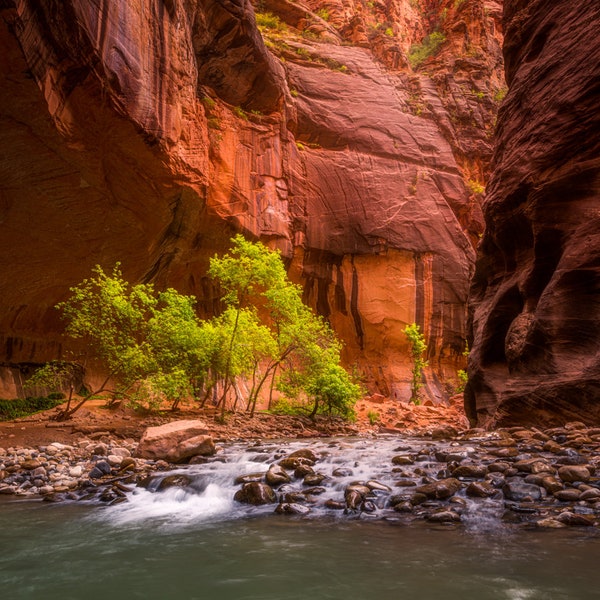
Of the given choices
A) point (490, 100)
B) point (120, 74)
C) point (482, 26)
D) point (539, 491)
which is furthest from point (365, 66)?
point (539, 491)

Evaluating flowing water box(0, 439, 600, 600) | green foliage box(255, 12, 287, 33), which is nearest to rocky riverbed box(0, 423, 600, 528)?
flowing water box(0, 439, 600, 600)

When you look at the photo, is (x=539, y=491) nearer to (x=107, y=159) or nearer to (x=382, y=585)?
(x=382, y=585)

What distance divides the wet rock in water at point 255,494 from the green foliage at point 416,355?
75.0 ft

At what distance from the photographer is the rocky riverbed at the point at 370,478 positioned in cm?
536

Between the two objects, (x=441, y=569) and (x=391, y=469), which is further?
(x=391, y=469)

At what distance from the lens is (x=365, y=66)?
1431 inches

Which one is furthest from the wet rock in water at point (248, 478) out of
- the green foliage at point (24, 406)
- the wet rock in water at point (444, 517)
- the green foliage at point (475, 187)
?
the green foliage at point (475, 187)

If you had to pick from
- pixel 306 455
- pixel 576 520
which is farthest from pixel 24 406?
pixel 576 520

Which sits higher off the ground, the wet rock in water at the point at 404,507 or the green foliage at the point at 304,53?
the green foliage at the point at 304,53

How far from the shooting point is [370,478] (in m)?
6.85

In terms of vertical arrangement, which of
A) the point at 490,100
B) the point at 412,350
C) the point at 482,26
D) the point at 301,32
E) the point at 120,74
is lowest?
the point at 412,350

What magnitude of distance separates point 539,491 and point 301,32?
131ft

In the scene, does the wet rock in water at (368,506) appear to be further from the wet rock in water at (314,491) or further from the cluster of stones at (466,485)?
the wet rock in water at (314,491)

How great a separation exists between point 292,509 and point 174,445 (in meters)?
4.36
